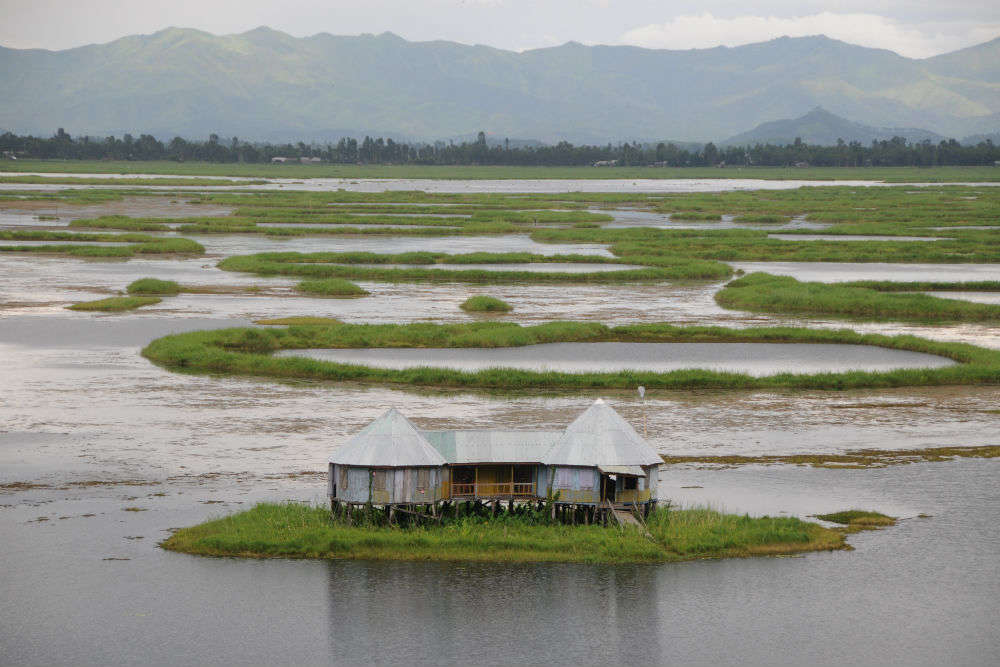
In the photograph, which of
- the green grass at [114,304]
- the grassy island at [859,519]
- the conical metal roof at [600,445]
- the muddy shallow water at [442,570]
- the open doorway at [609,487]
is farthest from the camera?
the green grass at [114,304]

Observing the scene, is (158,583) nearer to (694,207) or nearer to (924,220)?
(924,220)

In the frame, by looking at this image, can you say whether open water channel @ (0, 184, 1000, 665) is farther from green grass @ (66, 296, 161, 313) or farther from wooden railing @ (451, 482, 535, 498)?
green grass @ (66, 296, 161, 313)

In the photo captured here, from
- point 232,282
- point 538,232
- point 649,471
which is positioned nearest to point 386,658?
point 649,471

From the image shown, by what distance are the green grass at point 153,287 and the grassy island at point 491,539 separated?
127 ft

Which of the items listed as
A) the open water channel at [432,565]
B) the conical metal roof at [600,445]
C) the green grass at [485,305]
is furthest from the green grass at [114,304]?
the conical metal roof at [600,445]

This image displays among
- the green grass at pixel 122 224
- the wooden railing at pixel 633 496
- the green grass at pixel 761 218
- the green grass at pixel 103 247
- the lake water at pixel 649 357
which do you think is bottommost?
the wooden railing at pixel 633 496

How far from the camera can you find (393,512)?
26031 millimetres

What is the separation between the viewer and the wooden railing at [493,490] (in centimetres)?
2645

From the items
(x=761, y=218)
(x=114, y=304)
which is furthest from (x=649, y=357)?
(x=761, y=218)

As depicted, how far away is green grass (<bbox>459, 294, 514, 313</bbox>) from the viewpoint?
57.0 m

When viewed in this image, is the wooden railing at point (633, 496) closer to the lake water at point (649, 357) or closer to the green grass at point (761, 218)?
the lake water at point (649, 357)

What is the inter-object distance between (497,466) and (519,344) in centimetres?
2244

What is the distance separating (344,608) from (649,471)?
289 inches

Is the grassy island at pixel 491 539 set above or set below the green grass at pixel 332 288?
below
